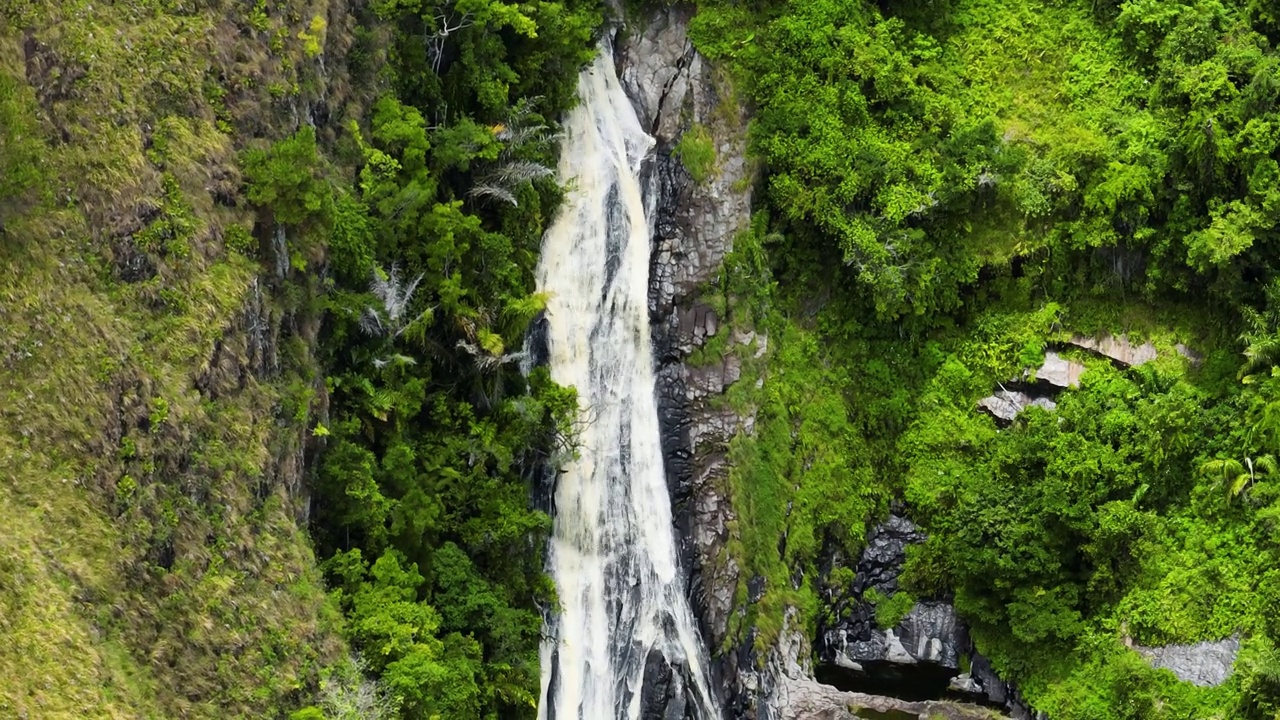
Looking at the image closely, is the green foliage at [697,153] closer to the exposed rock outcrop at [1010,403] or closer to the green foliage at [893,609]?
the exposed rock outcrop at [1010,403]

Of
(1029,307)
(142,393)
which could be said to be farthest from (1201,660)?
(142,393)

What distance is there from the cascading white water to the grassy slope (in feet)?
19.8

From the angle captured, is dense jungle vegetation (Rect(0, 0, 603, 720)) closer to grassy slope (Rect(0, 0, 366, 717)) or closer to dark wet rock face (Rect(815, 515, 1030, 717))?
grassy slope (Rect(0, 0, 366, 717))

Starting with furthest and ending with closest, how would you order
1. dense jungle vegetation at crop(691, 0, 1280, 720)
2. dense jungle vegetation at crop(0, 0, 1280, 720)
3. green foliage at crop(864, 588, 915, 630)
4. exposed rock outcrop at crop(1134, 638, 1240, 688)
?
green foliage at crop(864, 588, 915, 630)
dense jungle vegetation at crop(691, 0, 1280, 720)
exposed rock outcrop at crop(1134, 638, 1240, 688)
dense jungle vegetation at crop(0, 0, 1280, 720)

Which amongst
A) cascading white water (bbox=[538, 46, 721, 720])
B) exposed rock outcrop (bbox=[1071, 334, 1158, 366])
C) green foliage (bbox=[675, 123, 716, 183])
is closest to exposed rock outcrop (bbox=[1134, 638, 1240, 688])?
exposed rock outcrop (bbox=[1071, 334, 1158, 366])

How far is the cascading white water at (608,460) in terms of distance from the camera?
22516 millimetres

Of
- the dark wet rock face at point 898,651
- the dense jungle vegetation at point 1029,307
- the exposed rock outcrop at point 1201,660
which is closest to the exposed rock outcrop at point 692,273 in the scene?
the dense jungle vegetation at point 1029,307

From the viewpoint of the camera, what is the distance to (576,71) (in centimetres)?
2453

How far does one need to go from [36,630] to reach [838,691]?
14.8 meters

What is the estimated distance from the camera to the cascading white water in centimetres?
2252

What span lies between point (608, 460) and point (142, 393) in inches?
381

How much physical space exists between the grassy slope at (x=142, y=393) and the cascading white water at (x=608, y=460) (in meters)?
6.02

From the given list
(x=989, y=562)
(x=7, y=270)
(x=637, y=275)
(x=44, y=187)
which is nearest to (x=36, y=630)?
(x=7, y=270)

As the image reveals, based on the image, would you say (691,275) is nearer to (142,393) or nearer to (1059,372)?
(1059,372)
